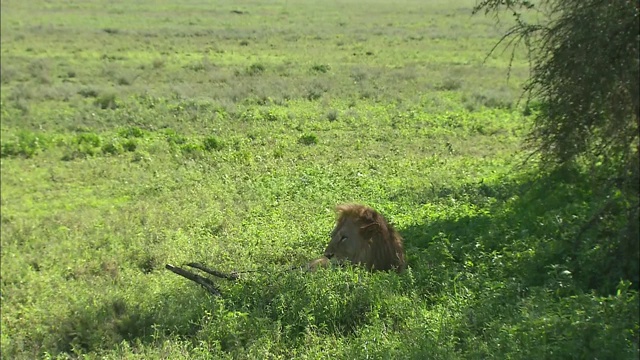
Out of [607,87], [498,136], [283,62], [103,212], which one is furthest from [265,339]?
[283,62]

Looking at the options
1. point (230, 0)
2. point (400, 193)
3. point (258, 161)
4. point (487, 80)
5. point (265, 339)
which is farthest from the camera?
point (230, 0)

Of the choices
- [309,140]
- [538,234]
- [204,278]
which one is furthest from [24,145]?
[538,234]

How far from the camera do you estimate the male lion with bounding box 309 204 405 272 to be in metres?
6.38

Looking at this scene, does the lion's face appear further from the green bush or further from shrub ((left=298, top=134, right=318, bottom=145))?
the green bush

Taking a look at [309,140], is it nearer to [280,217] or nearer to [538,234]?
[280,217]

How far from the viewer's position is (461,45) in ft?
109

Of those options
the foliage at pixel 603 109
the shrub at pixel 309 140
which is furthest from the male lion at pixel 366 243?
the shrub at pixel 309 140

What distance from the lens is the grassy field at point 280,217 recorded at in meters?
5.19

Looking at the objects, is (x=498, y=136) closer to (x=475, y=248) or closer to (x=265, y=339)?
(x=475, y=248)

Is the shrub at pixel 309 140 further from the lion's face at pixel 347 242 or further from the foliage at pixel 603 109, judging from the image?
the foliage at pixel 603 109

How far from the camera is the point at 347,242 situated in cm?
647

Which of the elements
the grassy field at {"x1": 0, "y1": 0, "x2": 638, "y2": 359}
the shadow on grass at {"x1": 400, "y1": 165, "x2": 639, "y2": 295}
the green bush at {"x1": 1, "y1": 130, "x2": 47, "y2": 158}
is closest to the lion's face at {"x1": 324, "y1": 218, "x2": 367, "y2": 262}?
the grassy field at {"x1": 0, "y1": 0, "x2": 638, "y2": 359}

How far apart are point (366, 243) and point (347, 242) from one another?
205 mm

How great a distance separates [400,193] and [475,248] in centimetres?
303
